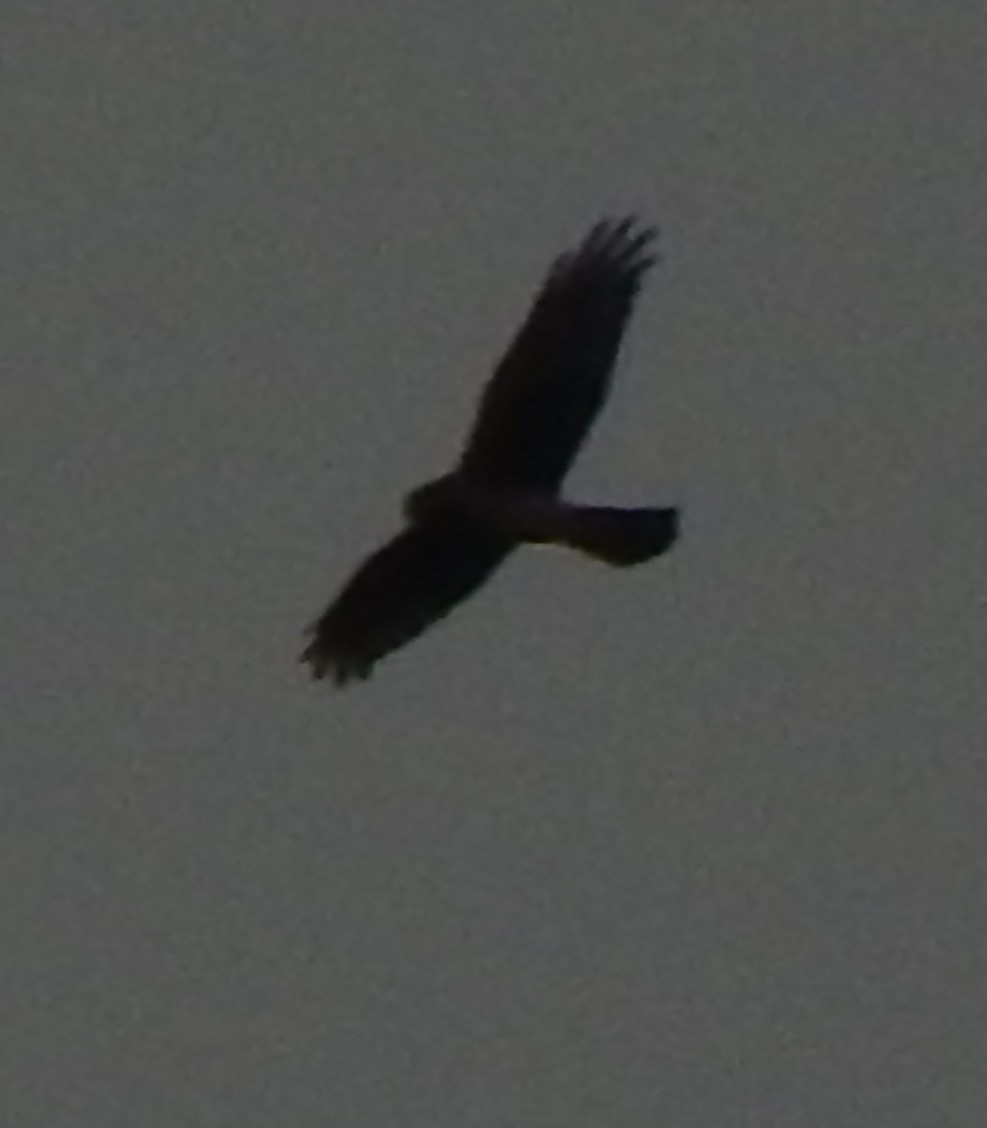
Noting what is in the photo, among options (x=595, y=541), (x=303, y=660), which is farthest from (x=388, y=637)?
(x=595, y=541)

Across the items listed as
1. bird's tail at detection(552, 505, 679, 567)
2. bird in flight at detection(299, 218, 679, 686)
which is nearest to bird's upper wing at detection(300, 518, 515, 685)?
bird in flight at detection(299, 218, 679, 686)

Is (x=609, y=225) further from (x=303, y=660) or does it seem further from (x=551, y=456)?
(x=303, y=660)

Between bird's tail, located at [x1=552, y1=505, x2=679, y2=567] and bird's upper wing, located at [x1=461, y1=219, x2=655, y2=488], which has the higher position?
bird's upper wing, located at [x1=461, y1=219, x2=655, y2=488]

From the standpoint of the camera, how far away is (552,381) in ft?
50.2

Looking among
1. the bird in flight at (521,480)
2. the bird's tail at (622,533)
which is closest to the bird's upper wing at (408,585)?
the bird in flight at (521,480)

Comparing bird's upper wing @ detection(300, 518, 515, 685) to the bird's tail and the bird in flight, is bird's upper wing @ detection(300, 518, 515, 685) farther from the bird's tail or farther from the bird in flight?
the bird's tail

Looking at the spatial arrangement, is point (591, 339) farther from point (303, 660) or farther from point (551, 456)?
point (303, 660)

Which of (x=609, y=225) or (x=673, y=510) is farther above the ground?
(x=609, y=225)

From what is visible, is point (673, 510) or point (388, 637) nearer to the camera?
point (673, 510)

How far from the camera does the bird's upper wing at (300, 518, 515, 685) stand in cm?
1588

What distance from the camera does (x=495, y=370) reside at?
15438 millimetres

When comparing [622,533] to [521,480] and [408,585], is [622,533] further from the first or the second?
[408,585]

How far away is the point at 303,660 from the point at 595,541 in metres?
1.85

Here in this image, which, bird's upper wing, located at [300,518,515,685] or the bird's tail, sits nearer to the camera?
the bird's tail
